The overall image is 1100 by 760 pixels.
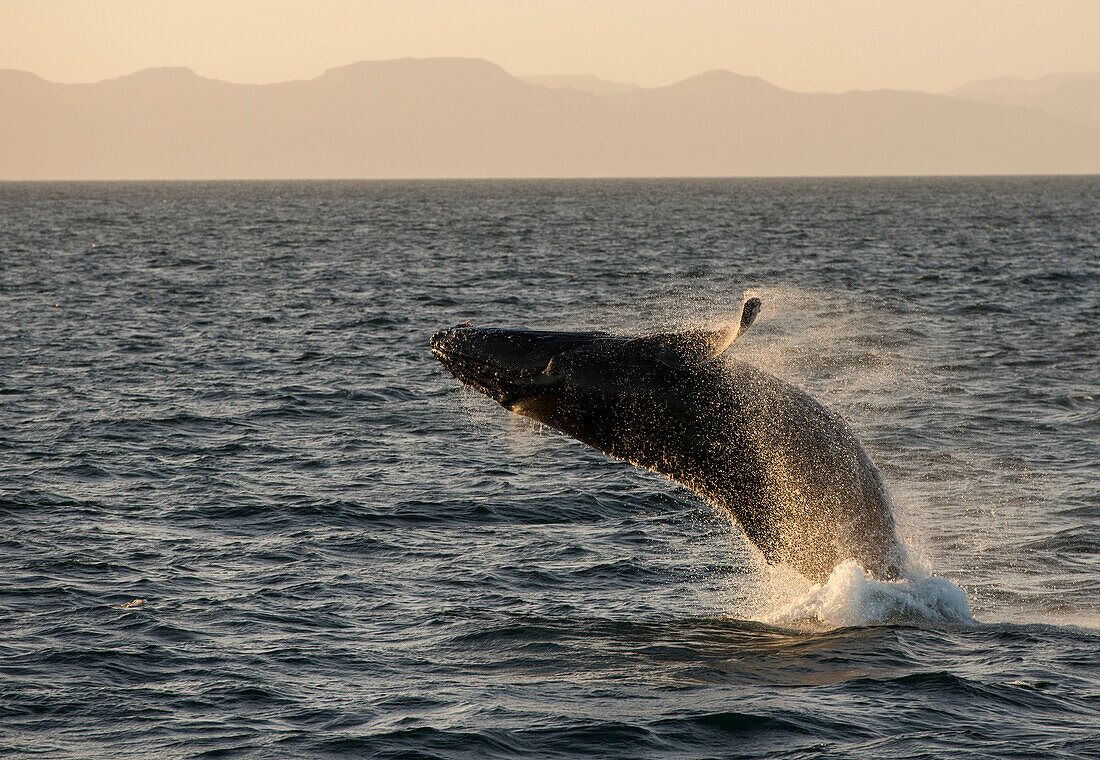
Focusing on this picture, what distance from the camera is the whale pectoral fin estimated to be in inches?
452

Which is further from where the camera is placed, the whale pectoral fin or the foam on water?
the foam on water

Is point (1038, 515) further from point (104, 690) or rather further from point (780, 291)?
point (780, 291)

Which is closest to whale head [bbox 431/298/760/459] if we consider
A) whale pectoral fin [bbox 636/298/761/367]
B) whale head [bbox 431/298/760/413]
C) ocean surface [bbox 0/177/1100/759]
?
whale head [bbox 431/298/760/413]

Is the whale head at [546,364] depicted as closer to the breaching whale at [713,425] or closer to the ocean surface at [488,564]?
the breaching whale at [713,425]

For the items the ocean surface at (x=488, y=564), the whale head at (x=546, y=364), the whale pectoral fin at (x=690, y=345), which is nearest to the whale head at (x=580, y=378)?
the whale head at (x=546, y=364)

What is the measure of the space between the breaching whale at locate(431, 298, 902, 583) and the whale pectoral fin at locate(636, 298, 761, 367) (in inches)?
2.1

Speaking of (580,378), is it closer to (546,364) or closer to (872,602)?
(546,364)

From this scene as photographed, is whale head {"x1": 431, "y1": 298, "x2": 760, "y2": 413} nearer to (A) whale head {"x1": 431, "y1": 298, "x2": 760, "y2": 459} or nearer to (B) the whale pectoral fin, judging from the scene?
(A) whale head {"x1": 431, "y1": 298, "x2": 760, "y2": 459}

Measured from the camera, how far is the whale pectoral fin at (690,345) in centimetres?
1149

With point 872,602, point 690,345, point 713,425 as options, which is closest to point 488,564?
point 713,425

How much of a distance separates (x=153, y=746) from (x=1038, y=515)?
12.7 metres

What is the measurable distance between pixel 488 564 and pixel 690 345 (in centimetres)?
607

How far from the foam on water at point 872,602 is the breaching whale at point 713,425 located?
0.65ft

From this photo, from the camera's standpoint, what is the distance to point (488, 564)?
16875 mm
